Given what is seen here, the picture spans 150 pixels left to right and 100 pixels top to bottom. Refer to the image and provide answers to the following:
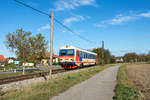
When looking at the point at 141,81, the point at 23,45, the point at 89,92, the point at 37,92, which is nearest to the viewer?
the point at 37,92

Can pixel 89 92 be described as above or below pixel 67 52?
below

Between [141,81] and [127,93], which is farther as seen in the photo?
[141,81]

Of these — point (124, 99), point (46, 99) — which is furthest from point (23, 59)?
point (124, 99)

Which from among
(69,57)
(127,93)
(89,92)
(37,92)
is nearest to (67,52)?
(69,57)

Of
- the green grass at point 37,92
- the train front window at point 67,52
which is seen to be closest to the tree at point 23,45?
the train front window at point 67,52

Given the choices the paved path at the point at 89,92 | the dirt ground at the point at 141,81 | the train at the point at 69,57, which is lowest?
the dirt ground at the point at 141,81

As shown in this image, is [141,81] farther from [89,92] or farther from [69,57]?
[69,57]

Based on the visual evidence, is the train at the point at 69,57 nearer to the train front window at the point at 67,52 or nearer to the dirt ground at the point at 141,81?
the train front window at the point at 67,52

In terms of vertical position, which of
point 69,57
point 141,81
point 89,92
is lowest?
point 141,81

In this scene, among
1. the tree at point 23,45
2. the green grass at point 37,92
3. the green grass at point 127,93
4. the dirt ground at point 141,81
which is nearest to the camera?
the green grass at point 127,93

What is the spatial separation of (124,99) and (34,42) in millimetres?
19832

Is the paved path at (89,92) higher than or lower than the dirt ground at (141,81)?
Result: higher

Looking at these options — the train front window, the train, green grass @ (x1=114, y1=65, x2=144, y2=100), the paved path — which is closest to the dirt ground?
green grass @ (x1=114, y1=65, x2=144, y2=100)

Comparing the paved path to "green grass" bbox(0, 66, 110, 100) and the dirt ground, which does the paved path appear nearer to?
"green grass" bbox(0, 66, 110, 100)
